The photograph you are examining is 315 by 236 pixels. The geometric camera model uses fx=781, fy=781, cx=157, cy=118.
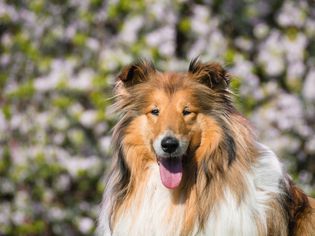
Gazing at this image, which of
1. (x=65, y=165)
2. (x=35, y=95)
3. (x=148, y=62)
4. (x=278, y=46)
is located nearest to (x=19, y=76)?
(x=35, y=95)

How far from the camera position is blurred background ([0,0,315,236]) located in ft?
33.2

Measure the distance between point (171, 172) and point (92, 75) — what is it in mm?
4655

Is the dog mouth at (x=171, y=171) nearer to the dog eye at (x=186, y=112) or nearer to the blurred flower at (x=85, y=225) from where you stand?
the dog eye at (x=186, y=112)

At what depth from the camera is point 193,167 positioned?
575 centimetres

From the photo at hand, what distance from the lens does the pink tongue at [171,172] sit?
5.68 meters

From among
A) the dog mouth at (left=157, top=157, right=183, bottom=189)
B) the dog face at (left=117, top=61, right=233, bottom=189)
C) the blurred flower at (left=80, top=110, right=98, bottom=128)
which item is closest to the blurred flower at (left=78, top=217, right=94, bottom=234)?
the blurred flower at (left=80, top=110, right=98, bottom=128)

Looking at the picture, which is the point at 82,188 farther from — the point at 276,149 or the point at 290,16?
the point at 290,16

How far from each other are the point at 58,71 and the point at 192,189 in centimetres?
491

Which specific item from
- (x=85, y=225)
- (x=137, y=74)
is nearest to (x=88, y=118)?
(x=85, y=225)

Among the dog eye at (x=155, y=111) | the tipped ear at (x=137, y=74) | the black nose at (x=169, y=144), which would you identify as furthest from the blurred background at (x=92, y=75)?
the black nose at (x=169, y=144)

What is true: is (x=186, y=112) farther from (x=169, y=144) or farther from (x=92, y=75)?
(x=92, y=75)

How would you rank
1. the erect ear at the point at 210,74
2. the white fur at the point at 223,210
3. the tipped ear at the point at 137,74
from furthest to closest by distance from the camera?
the tipped ear at the point at 137,74, the erect ear at the point at 210,74, the white fur at the point at 223,210

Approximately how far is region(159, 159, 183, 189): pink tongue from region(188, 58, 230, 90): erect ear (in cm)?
63

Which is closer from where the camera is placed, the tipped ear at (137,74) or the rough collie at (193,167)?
the rough collie at (193,167)
